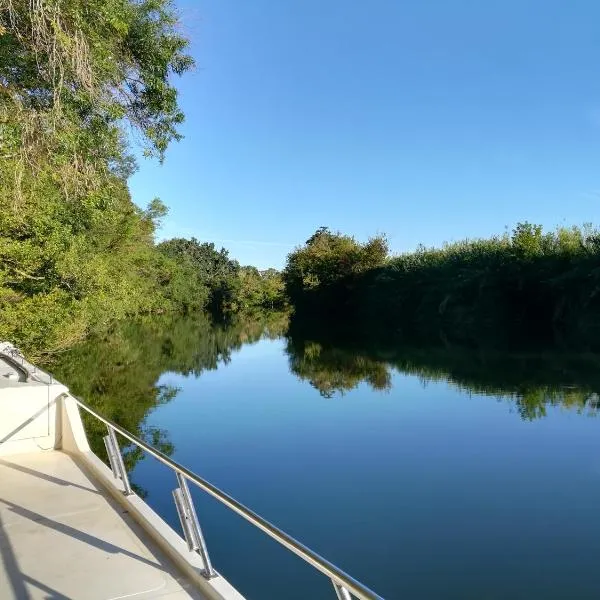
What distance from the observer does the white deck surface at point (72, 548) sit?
2740mm

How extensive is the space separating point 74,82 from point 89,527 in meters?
4.63

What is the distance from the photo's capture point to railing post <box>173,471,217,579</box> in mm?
2752

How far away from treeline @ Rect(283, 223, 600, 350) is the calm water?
1089 cm

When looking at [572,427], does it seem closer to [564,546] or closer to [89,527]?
[564,546]

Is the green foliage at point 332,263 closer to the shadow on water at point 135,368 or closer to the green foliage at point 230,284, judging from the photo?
the shadow on water at point 135,368

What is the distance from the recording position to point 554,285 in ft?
97.1

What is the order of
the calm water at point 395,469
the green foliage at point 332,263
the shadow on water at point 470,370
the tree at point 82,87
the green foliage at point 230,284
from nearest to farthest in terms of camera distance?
the calm water at point 395,469, the tree at point 82,87, the shadow on water at point 470,370, the green foliage at point 332,263, the green foliage at point 230,284

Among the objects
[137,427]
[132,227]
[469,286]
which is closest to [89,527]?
[137,427]

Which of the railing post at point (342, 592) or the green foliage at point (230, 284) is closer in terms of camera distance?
the railing post at point (342, 592)

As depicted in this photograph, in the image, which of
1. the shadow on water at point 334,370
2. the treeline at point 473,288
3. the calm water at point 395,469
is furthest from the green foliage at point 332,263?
the calm water at point 395,469

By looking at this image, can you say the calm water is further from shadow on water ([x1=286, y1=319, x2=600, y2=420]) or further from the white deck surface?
the white deck surface

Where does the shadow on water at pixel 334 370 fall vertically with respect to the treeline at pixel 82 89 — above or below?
below

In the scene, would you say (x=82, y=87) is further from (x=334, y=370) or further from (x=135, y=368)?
(x=135, y=368)

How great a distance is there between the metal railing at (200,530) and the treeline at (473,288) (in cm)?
2188
